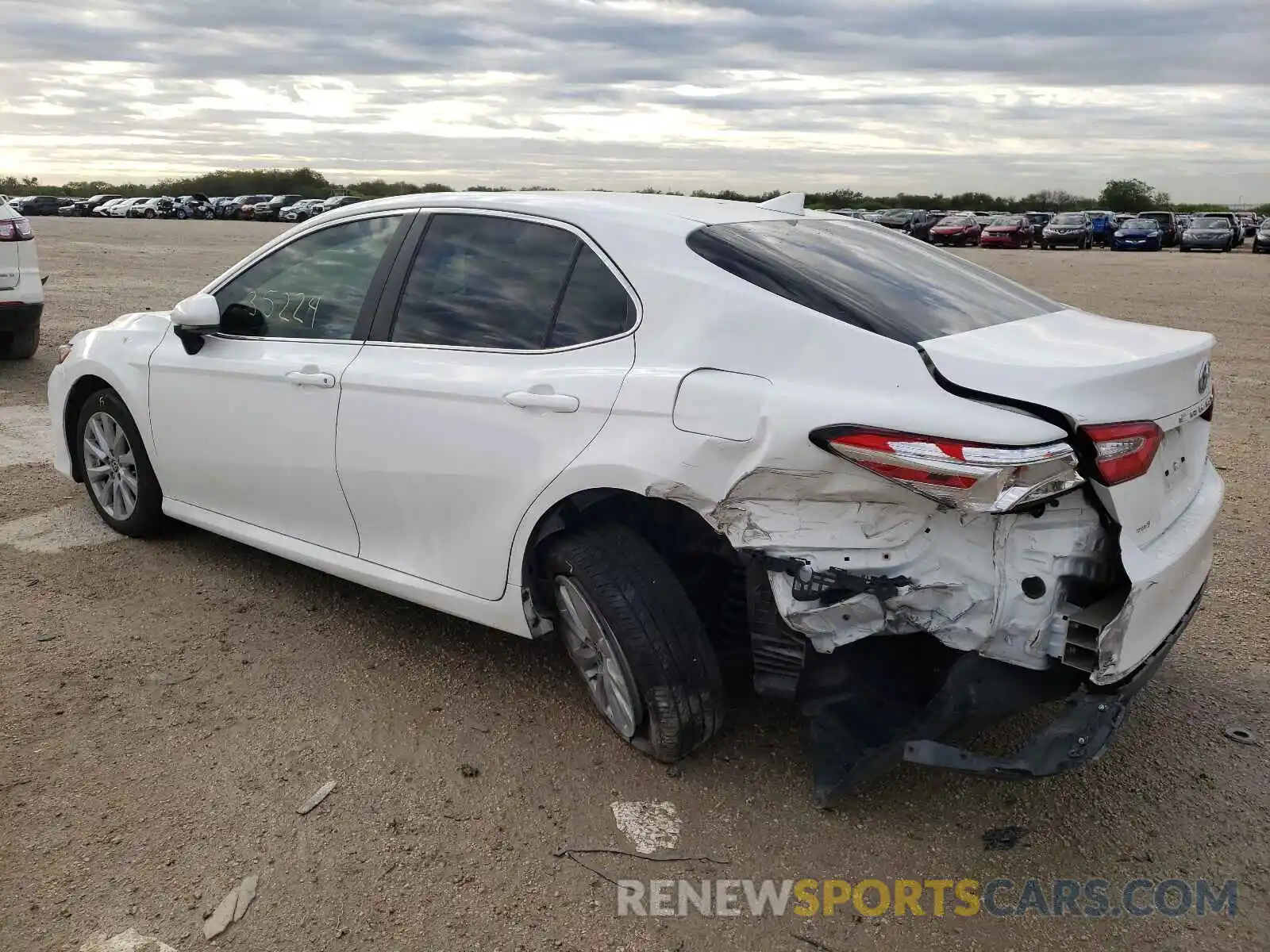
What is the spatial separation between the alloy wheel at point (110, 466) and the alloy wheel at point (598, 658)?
2616 millimetres

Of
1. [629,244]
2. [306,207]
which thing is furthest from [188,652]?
[306,207]

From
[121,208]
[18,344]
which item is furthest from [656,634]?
[121,208]

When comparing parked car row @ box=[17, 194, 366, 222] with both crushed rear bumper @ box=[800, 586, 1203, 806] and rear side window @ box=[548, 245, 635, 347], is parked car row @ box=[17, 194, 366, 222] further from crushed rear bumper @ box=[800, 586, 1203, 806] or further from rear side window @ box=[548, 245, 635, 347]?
crushed rear bumper @ box=[800, 586, 1203, 806]

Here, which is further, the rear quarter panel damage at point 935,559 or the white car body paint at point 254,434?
the white car body paint at point 254,434

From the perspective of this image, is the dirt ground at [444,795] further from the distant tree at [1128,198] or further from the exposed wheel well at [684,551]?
the distant tree at [1128,198]

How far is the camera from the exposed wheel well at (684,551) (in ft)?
10.4

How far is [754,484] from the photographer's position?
2.71m

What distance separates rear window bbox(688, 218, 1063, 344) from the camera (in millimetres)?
2859

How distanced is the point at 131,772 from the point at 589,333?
1.91 metres

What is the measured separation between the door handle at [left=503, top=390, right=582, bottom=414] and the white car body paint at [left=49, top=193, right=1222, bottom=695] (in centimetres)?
2

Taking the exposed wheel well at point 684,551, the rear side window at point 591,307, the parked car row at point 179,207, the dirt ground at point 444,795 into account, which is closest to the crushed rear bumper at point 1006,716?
the dirt ground at point 444,795

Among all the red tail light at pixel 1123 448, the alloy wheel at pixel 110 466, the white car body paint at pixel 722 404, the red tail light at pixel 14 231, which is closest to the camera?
the red tail light at pixel 1123 448

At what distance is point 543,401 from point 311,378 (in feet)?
3.60

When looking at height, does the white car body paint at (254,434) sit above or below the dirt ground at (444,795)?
above
